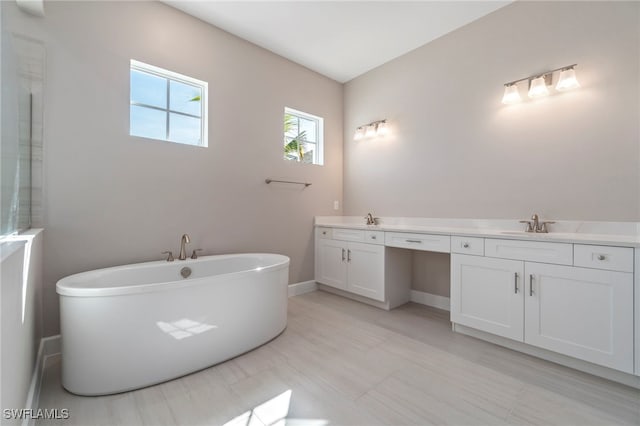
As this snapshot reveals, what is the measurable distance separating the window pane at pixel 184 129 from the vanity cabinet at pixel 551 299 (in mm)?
2628

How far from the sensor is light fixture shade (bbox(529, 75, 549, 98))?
221 centimetres

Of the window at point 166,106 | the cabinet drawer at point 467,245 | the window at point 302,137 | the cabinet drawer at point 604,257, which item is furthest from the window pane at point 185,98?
the cabinet drawer at point 604,257

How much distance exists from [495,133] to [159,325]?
3060 mm

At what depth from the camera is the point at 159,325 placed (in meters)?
1.65

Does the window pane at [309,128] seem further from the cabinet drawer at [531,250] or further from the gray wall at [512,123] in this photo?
the cabinet drawer at [531,250]

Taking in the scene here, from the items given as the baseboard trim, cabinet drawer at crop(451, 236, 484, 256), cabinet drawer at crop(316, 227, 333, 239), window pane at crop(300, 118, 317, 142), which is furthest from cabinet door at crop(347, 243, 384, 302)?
the baseboard trim

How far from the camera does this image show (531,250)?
192 centimetres

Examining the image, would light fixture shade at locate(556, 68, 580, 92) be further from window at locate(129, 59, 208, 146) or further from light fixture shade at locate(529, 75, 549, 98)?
window at locate(129, 59, 208, 146)

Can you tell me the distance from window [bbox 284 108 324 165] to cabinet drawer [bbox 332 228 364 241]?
1009 millimetres

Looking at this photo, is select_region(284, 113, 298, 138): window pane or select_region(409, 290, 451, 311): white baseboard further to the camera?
select_region(284, 113, 298, 138): window pane

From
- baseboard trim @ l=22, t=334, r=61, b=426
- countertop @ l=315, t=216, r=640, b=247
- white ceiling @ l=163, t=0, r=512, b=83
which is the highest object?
white ceiling @ l=163, t=0, r=512, b=83

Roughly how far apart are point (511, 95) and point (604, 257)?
4.82 feet

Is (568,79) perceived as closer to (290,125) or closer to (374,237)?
(374,237)

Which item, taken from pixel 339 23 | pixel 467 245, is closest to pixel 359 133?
pixel 339 23
